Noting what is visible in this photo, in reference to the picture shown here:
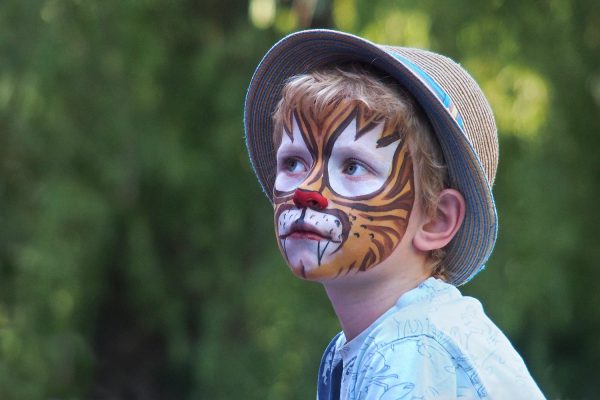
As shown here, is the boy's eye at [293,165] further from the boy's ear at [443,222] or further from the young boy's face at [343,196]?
the boy's ear at [443,222]

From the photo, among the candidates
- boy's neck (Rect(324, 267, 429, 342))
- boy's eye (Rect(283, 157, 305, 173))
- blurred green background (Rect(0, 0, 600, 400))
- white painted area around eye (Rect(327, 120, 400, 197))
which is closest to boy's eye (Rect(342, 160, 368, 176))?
white painted area around eye (Rect(327, 120, 400, 197))

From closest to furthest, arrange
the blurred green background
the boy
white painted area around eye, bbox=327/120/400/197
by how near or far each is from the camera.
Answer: the boy < white painted area around eye, bbox=327/120/400/197 < the blurred green background

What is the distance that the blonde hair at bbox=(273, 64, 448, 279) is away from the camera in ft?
6.61

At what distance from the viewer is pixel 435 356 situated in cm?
179

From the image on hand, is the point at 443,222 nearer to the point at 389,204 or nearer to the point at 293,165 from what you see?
the point at 389,204

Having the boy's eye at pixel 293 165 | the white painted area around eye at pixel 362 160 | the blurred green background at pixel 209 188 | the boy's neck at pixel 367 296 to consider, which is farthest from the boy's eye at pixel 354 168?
the blurred green background at pixel 209 188

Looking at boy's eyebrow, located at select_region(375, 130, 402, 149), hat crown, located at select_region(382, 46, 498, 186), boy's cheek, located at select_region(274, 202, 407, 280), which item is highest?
hat crown, located at select_region(382, 46, 498, 186)

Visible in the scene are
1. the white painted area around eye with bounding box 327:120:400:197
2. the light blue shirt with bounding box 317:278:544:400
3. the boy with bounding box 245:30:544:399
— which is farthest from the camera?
the white painted area around eye with bounding box 327:120:400:197

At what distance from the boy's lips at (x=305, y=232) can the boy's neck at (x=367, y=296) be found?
0.41 feet

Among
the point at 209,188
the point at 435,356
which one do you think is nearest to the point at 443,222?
the point at 435,356

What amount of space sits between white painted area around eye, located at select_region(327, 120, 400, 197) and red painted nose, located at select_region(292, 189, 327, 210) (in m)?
0.05

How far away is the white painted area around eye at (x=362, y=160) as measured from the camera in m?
1.98

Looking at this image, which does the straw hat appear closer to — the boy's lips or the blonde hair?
the blonde hair

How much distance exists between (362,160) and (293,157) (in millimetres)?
163
